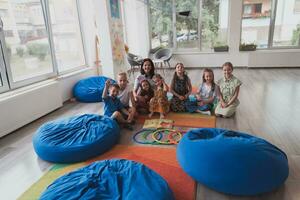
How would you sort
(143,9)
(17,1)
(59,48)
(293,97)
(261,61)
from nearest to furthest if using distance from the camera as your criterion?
(17,1) → (293,97) → (59,48) → (261,61) → (143,9)

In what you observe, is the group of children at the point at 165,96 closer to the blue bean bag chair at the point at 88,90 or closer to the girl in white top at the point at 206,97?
the girl in white top at the point at 206,97

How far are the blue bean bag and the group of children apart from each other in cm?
52

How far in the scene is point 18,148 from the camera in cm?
298

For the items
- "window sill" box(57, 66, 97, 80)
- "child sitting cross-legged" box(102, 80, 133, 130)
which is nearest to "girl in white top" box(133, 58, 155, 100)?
"child sitting cross-legged" box(102, 80, 133, 130)

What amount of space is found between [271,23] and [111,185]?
25.9ft

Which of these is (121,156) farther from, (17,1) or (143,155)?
(17,1)

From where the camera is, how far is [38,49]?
14.7 feet

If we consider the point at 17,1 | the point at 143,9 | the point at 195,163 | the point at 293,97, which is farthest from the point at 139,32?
the point at 195,163

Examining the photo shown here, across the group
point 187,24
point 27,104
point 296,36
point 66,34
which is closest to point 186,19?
point 187,24

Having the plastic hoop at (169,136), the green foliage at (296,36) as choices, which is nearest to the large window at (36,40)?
the plastic hoop at (169,136)

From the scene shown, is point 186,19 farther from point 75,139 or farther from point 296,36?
point 75,139

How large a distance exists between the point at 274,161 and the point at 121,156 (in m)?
1.52

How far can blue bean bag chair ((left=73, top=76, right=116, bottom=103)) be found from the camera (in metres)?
4.83

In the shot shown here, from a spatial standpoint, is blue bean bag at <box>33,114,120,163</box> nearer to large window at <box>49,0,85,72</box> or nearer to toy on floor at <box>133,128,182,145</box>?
toy on floor at <box>133,128,182,145</box>
